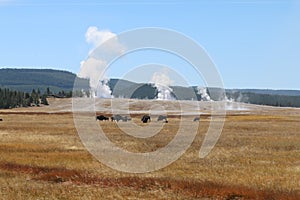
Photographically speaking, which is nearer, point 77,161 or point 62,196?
point 62,196

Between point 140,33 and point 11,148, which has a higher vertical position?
point 140,33

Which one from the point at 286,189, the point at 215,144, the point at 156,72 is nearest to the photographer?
the point at 286,189

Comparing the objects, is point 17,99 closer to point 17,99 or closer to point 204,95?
point 17,99

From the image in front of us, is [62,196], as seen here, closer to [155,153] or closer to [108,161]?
[108,161]

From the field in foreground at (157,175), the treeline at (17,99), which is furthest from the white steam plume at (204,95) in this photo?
the field in foreground at (157,175)

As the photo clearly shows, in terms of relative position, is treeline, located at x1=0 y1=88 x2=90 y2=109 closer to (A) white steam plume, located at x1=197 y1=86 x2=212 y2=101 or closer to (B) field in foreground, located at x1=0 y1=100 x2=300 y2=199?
(A) white steam plume, located at x1=197 y1=86 x2=212 y2=101

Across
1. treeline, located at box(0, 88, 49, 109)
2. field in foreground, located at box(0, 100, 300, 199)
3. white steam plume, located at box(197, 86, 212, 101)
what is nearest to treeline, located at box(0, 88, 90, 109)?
treeline, located at box(0, 88, 49, 109)

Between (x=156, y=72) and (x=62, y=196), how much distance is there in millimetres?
14071

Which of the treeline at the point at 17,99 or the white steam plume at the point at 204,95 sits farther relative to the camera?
the white steam plume at the point at 204,95

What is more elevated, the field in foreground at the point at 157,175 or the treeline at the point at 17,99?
the treeline at the point at 17,99

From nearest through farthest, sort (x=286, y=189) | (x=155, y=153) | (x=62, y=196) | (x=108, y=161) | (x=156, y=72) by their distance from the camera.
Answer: (x=62, y=196) → (x=286, y=189) → (x=108, y=161) → (x=156, y=72) → (x=155, y=153)

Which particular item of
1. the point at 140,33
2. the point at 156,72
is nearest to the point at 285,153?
the point at 156,72

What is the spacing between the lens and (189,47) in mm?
27578

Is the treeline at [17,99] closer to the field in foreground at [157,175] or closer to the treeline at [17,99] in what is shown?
the treeline at [17,99]
